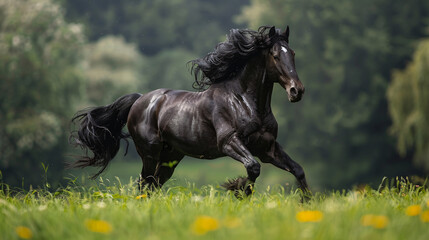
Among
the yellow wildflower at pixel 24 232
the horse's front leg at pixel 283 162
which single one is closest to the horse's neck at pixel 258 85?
the horse's front leg at pixel 283 162

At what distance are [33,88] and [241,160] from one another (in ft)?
59.2

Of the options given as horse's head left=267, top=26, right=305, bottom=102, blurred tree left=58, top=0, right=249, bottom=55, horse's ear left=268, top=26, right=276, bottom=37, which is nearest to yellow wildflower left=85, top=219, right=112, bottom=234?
horse's head left=267, top=26, right=305, bottom=102

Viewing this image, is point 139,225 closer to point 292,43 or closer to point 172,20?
point 292,43

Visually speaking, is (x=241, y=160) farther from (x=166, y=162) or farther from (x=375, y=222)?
(x=375, y=222)

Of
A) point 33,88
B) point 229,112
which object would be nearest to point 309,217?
point 229,112

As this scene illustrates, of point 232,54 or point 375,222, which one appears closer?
point 375,222

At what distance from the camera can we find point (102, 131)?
751cm

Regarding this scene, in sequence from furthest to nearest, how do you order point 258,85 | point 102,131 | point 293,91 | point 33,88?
point 33,88, point 102,131, point 258,85, point 293,91

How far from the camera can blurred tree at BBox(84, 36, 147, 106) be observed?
2858 centimetres

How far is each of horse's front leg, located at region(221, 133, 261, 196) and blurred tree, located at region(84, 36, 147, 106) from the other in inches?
861

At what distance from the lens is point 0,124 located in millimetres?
21266

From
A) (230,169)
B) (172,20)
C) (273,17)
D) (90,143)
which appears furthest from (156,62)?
(90,143)

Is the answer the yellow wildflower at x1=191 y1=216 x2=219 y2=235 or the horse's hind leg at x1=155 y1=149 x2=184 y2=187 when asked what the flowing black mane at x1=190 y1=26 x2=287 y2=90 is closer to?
the horse's hind leg at x1=155 y1=149 x2=184 y2=187

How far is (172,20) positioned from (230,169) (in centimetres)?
1531
